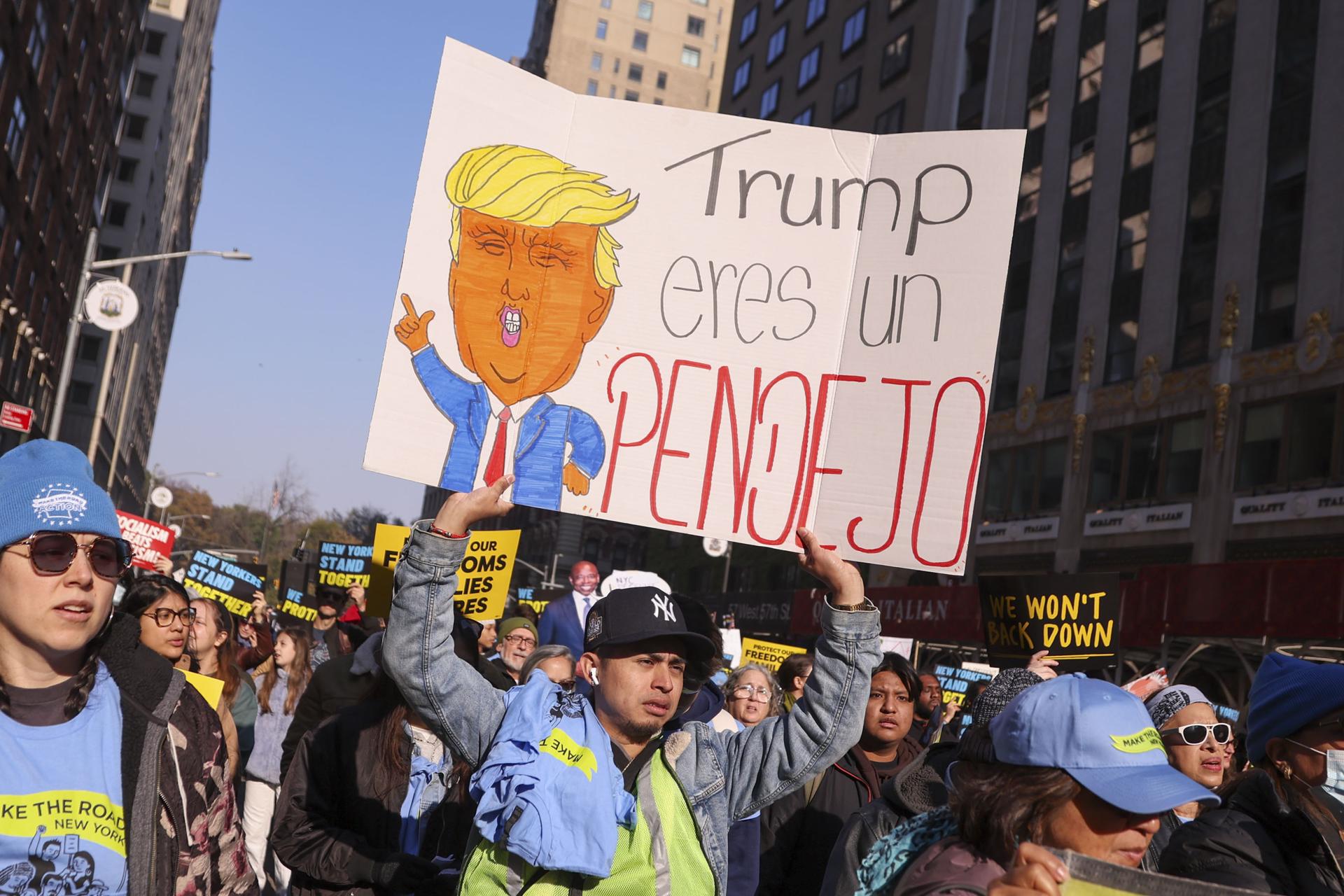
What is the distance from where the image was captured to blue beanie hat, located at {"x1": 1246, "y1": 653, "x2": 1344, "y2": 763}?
337 cm

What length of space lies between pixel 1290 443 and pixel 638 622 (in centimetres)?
2678

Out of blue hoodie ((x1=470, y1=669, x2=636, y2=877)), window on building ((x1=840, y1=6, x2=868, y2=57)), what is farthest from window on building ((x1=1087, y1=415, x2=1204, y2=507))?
blue hoodie ((x1=470, y1=669, x2=636, y2=877))

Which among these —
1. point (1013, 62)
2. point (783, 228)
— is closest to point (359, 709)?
point (783, 228)

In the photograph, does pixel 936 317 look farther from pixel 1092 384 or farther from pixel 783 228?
A: pixel 1092 384

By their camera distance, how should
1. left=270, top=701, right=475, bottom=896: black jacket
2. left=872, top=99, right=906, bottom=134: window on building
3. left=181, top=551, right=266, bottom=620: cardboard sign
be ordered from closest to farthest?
1. left=270, top=701, right=475, bottom=896: black jacket
2. left=181, top=551, right=266, bottom=620: cardboard sign
3. left=872, top=99, right=906, bottom=134: window on building

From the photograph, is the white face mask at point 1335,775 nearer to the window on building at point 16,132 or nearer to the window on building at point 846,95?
the window on building at point 16,132

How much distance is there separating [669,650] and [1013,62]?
129ft

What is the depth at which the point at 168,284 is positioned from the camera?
371 feet

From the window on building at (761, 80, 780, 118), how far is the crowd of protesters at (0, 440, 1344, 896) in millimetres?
55525

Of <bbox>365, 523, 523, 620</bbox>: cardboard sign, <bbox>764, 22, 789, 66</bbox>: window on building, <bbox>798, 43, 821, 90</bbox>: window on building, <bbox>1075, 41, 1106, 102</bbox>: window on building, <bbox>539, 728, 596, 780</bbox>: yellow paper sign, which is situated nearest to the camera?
<bbox>539, 728, 596, 780</bbox>: yellow paper sign

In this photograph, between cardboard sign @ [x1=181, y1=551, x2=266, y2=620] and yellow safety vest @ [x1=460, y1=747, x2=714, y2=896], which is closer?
yellow safety vest @ [x1=460, y1=747, x2=714, y2=896]

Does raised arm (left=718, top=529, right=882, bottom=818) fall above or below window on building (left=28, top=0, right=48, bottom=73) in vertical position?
below

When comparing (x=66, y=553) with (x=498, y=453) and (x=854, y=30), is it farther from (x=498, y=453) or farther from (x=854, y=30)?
(x=854, y=30)

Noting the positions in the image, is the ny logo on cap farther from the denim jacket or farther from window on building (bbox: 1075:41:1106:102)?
window on building (bbox: 1075:41:1106:102)
